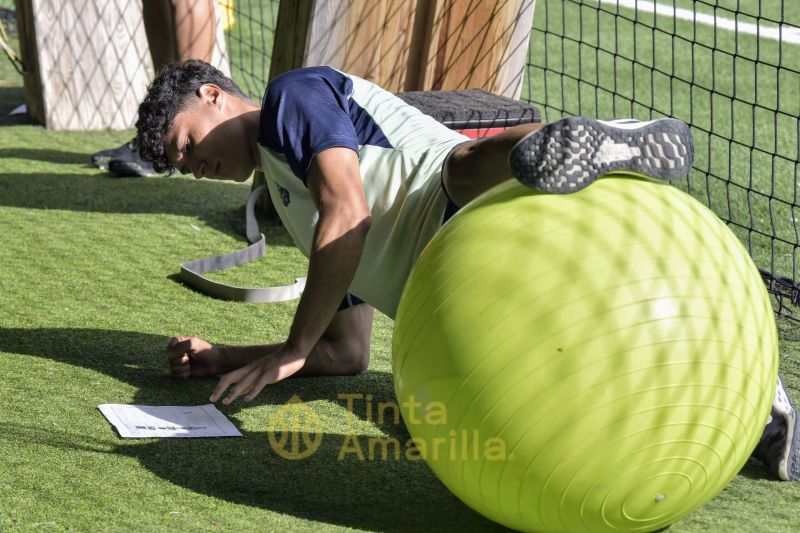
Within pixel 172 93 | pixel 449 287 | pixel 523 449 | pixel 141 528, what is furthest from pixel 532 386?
pixel 172 93

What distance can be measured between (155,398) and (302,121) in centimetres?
83

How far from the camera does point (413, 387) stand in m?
1.95

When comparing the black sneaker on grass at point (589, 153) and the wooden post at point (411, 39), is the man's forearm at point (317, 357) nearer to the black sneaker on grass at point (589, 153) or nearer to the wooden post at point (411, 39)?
the black sneaker on grass at point (589, 153)

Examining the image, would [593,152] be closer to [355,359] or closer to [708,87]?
[355,359]

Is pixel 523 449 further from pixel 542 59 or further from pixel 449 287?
pixel 542 59

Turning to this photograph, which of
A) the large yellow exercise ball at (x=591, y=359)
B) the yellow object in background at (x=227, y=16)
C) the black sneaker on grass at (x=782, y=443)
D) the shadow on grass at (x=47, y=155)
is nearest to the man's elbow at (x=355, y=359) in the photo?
the large yellow exercise ball at (x=591, y=359)

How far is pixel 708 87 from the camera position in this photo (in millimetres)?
6371

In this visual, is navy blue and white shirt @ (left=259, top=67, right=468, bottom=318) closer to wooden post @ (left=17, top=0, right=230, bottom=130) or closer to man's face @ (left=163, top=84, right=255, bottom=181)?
man's face @ (left=163, top=84, right=255, bottom=181)

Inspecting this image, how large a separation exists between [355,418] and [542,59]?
4682 millimetres

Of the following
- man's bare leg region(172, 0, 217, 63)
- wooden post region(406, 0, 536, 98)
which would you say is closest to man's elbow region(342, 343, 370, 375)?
wooden post region(406, 0, 536, 98)

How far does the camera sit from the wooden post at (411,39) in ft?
13.1

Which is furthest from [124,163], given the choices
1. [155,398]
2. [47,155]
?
[155,398]

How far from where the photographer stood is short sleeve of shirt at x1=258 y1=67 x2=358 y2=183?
2354 mm

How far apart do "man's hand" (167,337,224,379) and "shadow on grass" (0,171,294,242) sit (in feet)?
4.15
